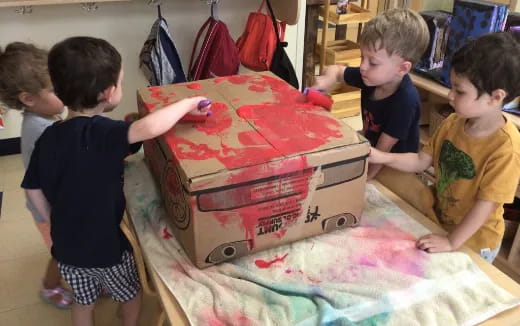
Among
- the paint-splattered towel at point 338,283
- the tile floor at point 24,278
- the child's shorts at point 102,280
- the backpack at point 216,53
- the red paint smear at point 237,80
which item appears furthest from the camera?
the backpack at point 216,53

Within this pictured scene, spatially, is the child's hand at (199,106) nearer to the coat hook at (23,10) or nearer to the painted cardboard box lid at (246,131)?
the painted cardboard box lid at (246,131)

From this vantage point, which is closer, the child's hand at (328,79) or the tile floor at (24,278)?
Result: the child's hand at (328,79)

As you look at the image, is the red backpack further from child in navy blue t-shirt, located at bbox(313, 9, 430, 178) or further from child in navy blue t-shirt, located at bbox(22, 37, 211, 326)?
child in navy blue t-shirt, located at bbox(22, 37, 211, 326)

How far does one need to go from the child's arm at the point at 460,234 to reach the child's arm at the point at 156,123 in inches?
23.3

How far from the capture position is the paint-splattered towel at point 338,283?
32.6 inches

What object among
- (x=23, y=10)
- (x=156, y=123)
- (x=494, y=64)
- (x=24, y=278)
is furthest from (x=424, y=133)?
(x=23, y=10)

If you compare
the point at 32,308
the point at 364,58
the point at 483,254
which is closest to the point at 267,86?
the point at 364,58

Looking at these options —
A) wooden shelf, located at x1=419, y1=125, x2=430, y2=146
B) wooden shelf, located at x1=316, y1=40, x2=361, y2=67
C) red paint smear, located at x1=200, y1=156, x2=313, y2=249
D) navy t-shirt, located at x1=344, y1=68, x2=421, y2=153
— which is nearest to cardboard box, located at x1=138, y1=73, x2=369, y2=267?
red paint smear, located at x1=200, y1=156, x2=313, y2=249

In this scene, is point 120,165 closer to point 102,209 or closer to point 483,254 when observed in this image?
point 102,209

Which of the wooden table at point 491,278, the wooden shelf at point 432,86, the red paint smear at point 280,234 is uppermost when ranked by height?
the wooden shelf at point 432,86

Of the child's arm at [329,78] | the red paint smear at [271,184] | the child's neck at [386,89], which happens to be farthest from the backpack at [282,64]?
the red paint smear at [271,184]

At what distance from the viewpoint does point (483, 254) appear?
3.84 ft

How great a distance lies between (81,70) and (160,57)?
4.61 ft

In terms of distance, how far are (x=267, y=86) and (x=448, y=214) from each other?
58 centimetres
